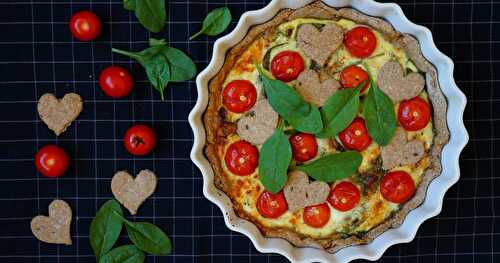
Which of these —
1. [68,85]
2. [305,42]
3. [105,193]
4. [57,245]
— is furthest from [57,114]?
[305,42]

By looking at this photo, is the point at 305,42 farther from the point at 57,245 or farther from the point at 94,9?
the point at 57,245

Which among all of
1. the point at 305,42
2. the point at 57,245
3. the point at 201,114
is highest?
the point at 305,42

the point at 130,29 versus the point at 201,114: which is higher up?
the point at 130,29

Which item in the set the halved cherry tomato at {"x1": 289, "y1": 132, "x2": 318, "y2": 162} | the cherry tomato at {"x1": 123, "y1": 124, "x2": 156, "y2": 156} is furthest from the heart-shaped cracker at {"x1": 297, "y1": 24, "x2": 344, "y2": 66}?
the cherry tomato at {"x1": 123, "y1": 124, "x2": 156, "y2": 156}

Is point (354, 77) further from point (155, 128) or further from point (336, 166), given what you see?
point (155, 128)

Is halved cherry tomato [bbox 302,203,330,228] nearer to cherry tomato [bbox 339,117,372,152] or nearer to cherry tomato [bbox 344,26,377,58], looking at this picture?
cherry tomato [bbox 339,117,372,152]

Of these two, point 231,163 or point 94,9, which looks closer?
point 231,163

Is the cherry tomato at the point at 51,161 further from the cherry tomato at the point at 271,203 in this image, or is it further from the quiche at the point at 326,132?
the cherry tomato at the point at 271,203
